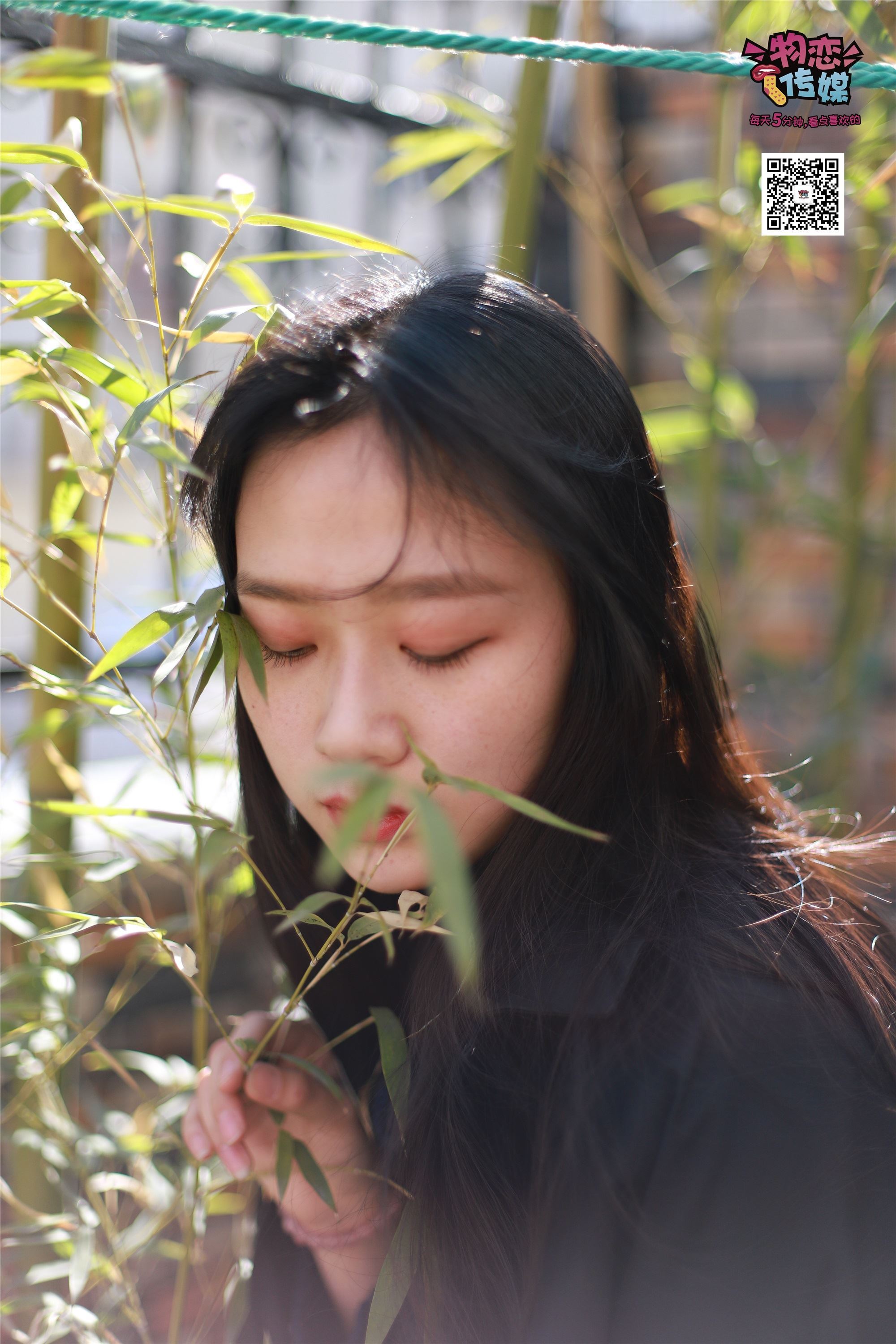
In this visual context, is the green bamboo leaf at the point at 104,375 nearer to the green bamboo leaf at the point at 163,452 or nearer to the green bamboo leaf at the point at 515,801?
the green bamboo leaf at the point at 163,452

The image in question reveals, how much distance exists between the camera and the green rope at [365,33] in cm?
62

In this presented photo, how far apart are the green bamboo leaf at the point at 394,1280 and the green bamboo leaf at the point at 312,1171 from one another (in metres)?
0.05

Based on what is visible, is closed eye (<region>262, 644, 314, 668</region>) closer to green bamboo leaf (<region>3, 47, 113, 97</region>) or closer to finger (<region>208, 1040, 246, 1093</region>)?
finger (<region>208, 1040, 246, 1093</region>)

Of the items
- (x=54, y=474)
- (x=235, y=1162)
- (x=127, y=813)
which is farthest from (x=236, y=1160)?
(x=54, y=474)

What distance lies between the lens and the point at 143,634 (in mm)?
655

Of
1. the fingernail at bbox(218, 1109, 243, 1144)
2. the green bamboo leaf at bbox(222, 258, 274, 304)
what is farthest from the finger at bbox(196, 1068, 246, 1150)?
the green bamboo leaf at bbox(222, 258, 274, 304)

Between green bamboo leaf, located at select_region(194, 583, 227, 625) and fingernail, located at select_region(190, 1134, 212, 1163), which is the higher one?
green bamboo leaf, located at select_region(194, 583, 227, 625)

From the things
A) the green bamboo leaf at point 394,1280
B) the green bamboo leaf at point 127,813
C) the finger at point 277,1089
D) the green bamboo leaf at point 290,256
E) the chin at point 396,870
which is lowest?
the green bamboo leaf at point 394,1280

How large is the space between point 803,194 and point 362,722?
2.44 feet

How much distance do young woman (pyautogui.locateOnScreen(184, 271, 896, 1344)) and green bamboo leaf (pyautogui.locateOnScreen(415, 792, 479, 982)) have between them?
218 mm

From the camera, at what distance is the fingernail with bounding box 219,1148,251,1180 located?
79cm

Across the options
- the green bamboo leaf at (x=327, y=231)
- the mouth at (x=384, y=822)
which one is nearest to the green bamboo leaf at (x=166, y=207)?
the green bamboo leaf at (x=327, y=231)

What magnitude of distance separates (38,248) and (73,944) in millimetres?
1077

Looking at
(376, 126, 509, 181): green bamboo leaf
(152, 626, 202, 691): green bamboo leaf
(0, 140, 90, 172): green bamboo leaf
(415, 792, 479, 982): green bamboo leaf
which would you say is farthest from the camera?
(376, 126, 509, 181): green bamboo leaf
